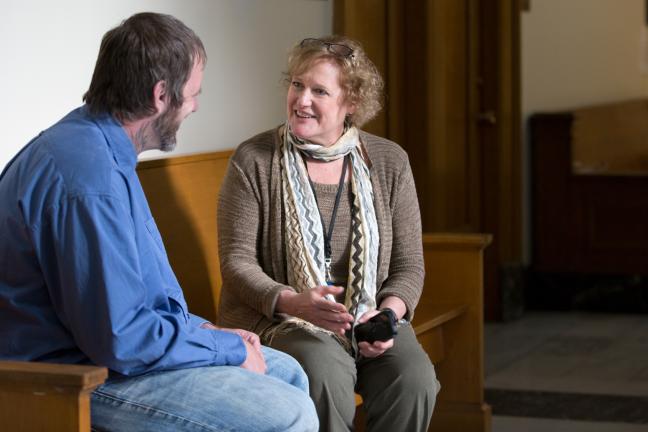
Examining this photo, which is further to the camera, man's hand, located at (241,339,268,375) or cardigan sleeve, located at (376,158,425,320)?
cardigan sleeve, located at (376,158,425,320)

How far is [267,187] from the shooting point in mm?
3180

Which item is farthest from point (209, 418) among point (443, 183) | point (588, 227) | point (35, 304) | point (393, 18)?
point (588, 227)

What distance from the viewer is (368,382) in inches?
120

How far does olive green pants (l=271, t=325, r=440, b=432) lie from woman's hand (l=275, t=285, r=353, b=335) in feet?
0.22

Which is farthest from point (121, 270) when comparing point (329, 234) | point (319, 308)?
point (329, 234)

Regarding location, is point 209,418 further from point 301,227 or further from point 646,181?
point 646,181

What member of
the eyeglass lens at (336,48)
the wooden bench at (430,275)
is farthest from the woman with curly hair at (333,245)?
the wooden bench at (430,275)

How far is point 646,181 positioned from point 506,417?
266 centimetres

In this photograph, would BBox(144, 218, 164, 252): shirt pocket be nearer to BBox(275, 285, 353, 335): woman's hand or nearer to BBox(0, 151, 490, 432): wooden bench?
BBox(275, 285, 353, 335): woman's hand

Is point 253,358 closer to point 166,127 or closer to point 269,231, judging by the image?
point 166,127

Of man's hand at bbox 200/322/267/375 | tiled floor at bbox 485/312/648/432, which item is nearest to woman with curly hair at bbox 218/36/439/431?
man's hand at bbox 200/322/267/375

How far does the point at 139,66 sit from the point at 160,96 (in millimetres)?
69

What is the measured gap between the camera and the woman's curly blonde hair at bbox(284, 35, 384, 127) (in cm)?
323

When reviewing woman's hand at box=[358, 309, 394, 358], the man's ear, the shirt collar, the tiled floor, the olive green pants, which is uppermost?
the man's ear
